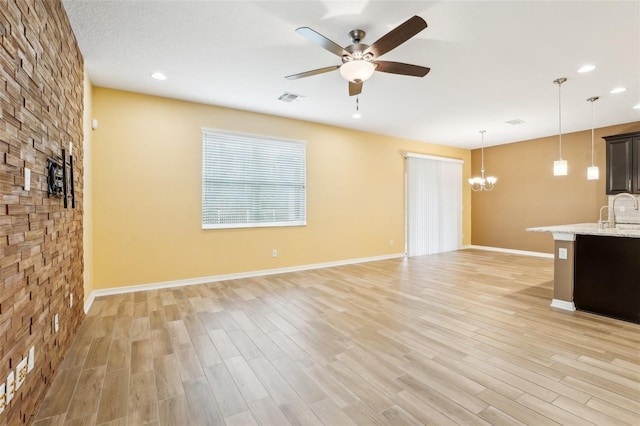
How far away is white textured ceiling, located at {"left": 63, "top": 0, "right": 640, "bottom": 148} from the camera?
2404 millimetres

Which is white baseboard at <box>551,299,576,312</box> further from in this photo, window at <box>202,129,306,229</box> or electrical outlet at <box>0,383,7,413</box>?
electrical outlet at <box>0,383,7,413</box>

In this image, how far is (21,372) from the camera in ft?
5.04

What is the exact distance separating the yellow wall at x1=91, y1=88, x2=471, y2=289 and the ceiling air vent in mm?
824

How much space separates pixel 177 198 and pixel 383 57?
3.41 m

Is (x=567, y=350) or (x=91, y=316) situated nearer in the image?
(x=567, y=350)

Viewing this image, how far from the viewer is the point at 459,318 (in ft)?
10.2

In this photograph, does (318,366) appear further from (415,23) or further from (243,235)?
(243,235)

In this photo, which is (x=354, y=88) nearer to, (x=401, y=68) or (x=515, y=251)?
(x=401, y=68)

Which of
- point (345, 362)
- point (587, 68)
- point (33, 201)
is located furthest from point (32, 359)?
point (587, 68)

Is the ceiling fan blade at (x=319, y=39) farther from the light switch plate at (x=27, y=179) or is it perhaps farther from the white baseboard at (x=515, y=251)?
the white baseboard at (x=515, y=251)

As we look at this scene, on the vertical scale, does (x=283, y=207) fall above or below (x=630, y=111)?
below

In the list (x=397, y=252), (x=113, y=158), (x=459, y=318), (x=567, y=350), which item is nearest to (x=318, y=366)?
(x=459, y=318)

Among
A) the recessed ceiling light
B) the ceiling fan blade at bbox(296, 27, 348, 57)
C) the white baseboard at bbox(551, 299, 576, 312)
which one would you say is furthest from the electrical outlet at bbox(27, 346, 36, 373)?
the recessed ceiling light

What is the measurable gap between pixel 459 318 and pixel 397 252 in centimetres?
380
